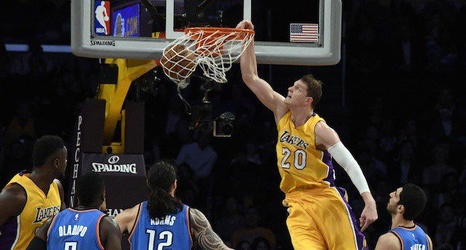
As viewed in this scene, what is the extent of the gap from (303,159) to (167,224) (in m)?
1.36

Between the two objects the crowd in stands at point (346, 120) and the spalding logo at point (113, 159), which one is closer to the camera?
the spalding logo at point (113, 159)

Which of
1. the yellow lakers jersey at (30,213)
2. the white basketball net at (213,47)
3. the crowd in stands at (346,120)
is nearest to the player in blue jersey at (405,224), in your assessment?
the white basketball net at (213,47)

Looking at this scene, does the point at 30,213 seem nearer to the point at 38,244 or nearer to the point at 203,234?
the point at 38,244

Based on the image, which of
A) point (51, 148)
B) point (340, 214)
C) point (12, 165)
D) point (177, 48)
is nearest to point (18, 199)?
point (51, 148)

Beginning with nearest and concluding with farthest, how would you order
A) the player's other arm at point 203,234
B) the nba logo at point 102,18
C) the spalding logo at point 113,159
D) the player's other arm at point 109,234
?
the player's other arm at point 109,234, the player's other arm at point 203,234, the nba logo at point 102,18, the spalding logo at point 113,159

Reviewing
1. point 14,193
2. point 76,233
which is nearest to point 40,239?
point 76,233

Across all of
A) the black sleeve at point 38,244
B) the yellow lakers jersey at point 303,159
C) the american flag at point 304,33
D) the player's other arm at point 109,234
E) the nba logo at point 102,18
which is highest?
the nba logo at point 102,18

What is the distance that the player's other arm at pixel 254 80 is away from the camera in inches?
302

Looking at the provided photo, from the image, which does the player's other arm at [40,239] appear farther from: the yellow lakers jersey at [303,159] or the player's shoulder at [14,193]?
the yellow lakers jersey at [303,159]

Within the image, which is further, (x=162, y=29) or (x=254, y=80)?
(x=162, y=29)

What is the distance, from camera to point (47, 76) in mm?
13047

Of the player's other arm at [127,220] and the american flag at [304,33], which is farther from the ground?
the american flag at [304,33]

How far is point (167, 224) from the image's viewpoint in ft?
21.8

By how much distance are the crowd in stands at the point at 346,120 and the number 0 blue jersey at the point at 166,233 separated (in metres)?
4.95
